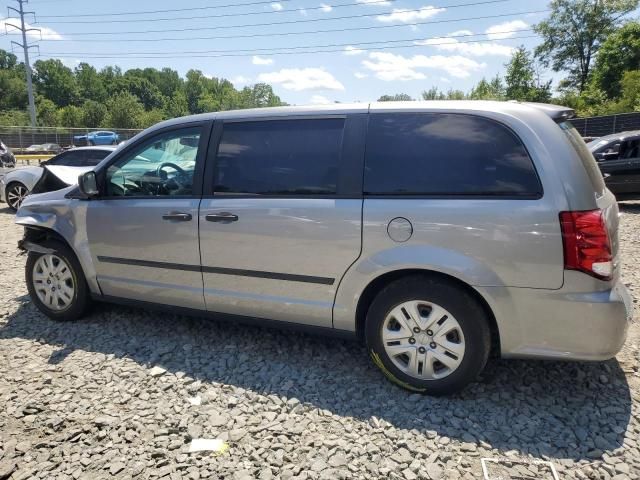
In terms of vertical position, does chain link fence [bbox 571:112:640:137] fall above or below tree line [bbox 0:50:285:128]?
below

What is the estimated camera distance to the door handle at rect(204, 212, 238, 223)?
11.4ft

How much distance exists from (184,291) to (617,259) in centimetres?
303

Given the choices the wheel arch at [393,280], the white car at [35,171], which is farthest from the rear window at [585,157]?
the white car at [35,171]

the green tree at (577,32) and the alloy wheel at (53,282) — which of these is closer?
the alloy wheel at (53,282)

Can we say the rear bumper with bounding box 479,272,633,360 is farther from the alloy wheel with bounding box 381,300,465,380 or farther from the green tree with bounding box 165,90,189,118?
the green tree with bounding box 165,90,189,118

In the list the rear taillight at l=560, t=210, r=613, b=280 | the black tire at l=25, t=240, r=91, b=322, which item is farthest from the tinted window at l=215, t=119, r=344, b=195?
the black tire at l=25, t=240, r=91, b=322

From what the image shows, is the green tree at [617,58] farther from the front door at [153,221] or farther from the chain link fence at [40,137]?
the front door at [153,221]

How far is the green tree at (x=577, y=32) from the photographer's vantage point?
46312 mm

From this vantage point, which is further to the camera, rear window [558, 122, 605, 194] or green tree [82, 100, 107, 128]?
green tree [82, 100, 107, 128]

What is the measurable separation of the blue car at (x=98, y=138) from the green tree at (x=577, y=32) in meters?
42.2

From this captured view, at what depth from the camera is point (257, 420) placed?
9.57 feet

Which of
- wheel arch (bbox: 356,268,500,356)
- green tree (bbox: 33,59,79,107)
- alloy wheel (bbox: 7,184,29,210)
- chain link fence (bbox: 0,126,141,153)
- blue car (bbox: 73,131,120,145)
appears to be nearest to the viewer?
wheel arch (bbox: 356,268,500,356)

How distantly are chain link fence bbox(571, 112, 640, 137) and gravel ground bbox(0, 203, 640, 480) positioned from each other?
22.5m

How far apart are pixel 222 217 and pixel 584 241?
2.34 meters
